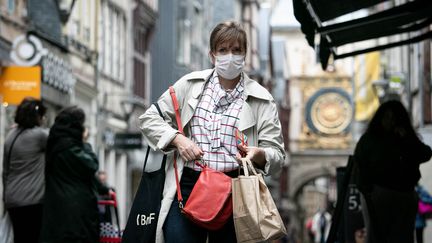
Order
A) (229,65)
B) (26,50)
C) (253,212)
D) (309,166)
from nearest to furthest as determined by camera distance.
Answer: (253,212), (229,65), (26,50), (309,166)

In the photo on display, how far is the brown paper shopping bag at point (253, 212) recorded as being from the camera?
5.82 meters

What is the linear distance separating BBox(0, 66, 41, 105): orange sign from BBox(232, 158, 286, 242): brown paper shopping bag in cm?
1120

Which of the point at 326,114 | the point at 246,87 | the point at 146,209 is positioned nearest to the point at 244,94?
the point at 246,87

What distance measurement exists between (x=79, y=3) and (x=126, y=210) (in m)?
7.36

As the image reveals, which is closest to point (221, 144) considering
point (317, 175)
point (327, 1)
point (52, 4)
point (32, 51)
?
point (327, 1)

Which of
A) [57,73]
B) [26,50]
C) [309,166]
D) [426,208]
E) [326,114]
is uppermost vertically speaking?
[326,114]

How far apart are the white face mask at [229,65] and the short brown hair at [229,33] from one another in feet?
0.26

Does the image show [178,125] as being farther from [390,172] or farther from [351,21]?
[351,21]

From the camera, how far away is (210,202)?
6000mm

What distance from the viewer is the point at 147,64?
135 feet

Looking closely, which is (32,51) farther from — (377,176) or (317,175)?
(317,175)

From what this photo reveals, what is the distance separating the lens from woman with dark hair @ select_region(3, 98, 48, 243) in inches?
408

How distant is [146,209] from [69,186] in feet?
13.3

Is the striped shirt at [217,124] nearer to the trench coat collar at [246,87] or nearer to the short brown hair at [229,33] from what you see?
the trench coat collar at [246,87]
